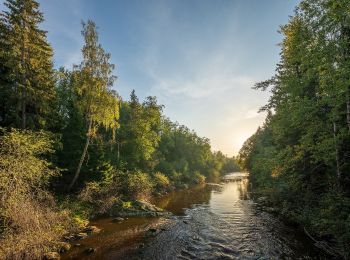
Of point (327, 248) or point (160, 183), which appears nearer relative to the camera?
point (327, 248)

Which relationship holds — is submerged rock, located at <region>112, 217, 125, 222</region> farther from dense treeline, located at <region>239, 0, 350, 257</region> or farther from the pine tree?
dense treeline, located at <region>239, 0, 350, 257</region>

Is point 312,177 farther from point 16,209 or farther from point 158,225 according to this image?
point 16,209

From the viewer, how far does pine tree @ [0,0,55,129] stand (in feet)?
58.0

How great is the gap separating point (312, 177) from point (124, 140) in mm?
25733

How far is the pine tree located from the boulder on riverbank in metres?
9.56

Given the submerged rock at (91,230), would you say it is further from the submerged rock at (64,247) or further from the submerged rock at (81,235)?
the submerged rock at (64,247)

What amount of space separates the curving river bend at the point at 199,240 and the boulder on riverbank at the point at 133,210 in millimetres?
1366

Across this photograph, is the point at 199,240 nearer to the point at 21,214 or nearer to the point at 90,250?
the point at 90,250

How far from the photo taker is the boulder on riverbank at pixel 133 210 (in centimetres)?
2086

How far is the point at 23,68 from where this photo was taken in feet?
59.2

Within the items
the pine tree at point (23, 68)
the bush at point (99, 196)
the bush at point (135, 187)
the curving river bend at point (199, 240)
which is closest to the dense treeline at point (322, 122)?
the curving river bend at point (199, 240)

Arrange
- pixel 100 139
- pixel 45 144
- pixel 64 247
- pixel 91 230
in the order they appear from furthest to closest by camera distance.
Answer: pixel 100 139
pixel 45 144
pixel 91 230
pixel 64 247

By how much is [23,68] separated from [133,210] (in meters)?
14.7

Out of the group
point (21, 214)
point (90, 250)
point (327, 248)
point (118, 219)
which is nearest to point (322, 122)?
point (327, 248)
